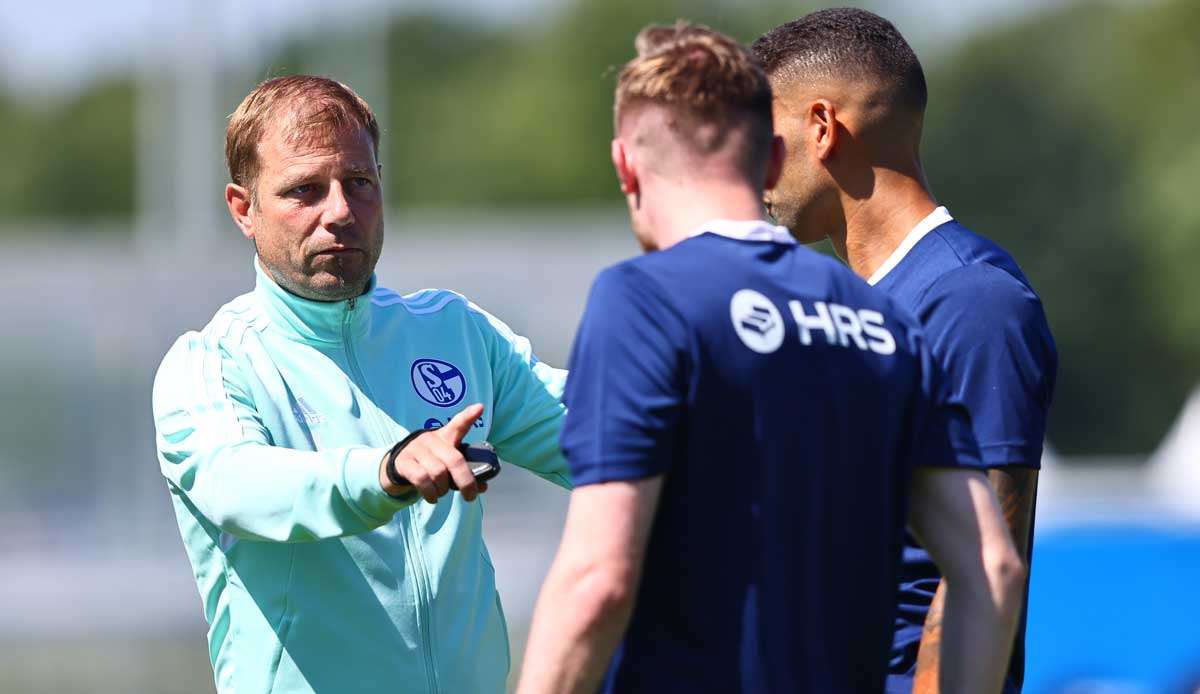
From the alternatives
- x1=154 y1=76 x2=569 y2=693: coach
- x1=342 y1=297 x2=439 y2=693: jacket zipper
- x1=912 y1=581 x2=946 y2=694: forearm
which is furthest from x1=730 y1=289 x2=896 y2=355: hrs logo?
x1=342 y1=297 x2=439 y2=693: jacket zipper

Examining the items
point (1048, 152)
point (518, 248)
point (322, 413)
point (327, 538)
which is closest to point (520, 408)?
point (322, 413)

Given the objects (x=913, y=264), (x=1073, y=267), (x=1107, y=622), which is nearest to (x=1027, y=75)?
(x=1073, y=267)

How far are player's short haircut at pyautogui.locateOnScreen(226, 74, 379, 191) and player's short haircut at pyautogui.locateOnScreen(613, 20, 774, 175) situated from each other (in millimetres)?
986

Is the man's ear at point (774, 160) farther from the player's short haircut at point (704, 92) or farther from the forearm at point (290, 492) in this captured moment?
the forearm at point (290, 492)

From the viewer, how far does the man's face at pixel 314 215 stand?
3.86m

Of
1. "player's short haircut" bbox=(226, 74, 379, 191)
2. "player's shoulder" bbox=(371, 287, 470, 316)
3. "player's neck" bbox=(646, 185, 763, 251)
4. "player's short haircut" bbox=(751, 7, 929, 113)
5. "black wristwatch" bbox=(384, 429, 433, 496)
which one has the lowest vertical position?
"black wristwatch" bbox=(384, 429, 433, 496)

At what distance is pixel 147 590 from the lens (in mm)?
14234

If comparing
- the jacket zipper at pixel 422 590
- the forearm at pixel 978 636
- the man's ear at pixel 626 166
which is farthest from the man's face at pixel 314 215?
the forearm at pixel 978 636

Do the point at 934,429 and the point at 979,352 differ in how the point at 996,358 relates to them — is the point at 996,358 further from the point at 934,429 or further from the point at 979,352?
the point at 934,429

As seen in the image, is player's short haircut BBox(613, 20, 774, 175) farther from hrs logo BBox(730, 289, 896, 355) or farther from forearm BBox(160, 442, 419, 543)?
forearm BBox(160, 442, 419, 543)

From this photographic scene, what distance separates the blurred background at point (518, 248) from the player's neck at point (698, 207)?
391mm

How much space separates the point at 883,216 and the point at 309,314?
139cm

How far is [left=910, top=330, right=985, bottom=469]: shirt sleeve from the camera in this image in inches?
124

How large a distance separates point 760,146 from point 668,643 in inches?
35.9
